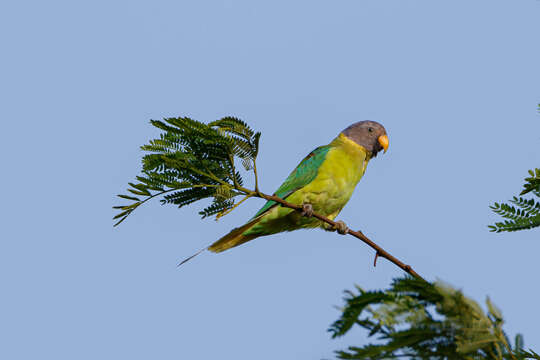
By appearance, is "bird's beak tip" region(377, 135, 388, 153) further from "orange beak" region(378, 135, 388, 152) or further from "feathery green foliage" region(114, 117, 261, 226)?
"feathery green foliage" region(114, 117, 261, 226)

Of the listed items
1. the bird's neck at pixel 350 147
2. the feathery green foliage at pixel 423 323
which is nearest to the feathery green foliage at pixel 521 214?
the feathery green foliage at pixel 423 323

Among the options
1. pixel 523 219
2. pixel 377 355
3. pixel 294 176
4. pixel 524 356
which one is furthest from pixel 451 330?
pixel 294 176

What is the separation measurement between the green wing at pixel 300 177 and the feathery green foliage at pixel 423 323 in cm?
319

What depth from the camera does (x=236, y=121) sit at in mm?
3254

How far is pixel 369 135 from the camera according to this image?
664 cm

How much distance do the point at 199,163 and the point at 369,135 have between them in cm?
369

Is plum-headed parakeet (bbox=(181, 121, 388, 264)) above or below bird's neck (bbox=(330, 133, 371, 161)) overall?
below

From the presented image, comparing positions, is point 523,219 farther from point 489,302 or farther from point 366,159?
point 366,159

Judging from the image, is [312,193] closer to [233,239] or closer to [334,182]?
[334,182]

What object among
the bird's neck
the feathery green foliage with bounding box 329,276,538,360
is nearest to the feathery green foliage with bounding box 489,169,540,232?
the feathery green foliage with bounding box 329,276,538,360

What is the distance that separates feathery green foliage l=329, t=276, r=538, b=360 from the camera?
1878 mm

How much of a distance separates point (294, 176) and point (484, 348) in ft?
12.0

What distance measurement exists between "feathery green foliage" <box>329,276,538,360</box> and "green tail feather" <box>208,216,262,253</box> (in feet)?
9.65

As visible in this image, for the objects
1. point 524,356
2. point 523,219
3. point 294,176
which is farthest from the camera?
point 294,176
